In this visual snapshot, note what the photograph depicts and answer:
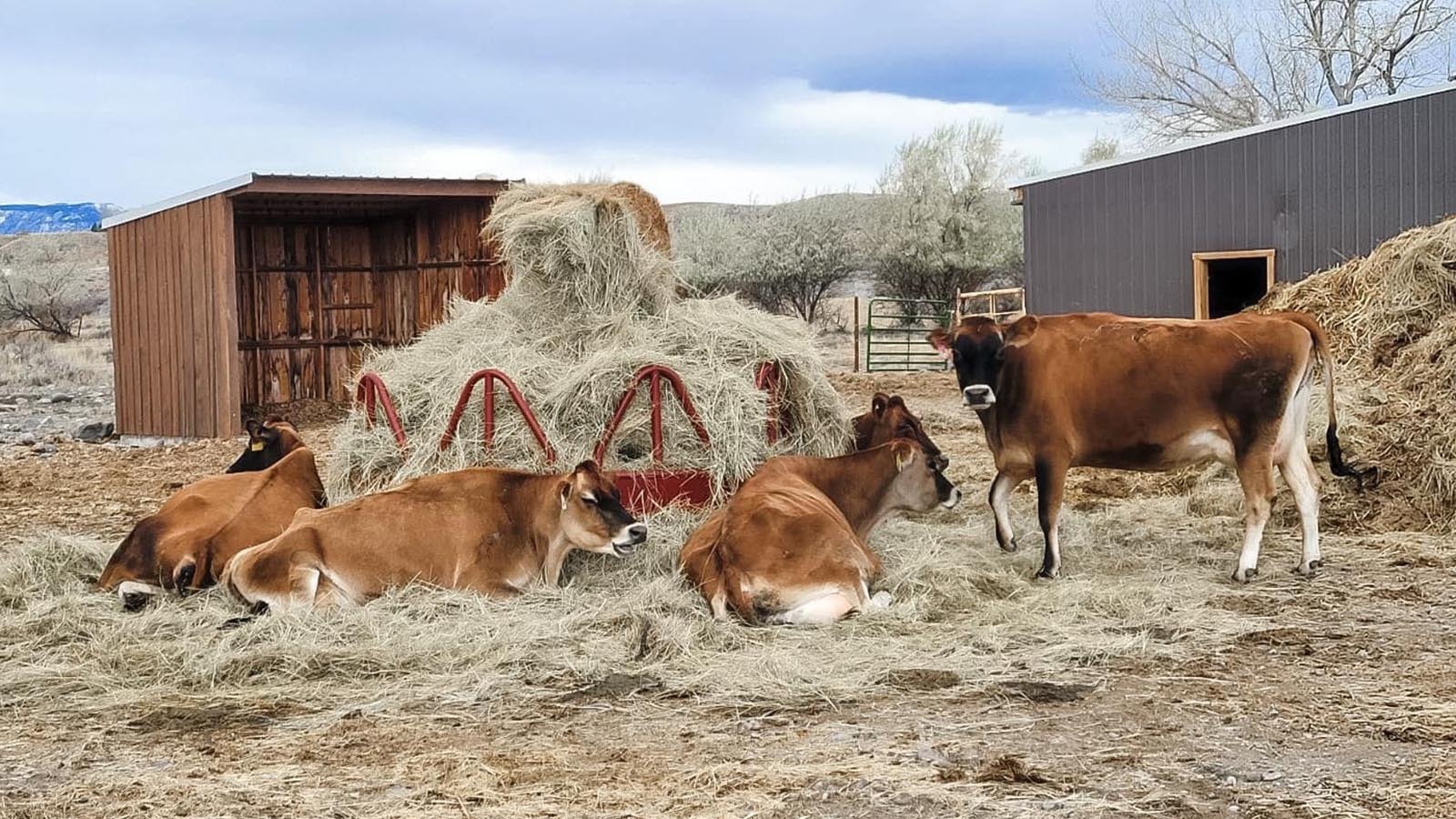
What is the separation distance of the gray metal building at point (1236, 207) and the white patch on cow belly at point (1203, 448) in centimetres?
951

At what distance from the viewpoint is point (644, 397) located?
8.01 meters

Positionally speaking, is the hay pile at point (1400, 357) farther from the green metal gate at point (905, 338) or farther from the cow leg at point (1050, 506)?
the green metal gate at point (905, 338)

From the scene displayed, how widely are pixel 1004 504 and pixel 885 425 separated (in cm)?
91

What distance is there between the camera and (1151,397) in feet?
25.9

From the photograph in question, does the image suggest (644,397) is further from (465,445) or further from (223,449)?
(223,449)

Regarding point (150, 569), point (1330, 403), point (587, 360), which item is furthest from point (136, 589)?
point (1330, 403)

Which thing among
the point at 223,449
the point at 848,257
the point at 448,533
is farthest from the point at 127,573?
the point at 848,257

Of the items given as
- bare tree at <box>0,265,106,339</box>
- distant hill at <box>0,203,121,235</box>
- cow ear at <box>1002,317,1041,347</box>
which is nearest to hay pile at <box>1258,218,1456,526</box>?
cow ear at <box>1002,317,1041,347</box>

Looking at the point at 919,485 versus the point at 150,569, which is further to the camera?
the point at 919,485

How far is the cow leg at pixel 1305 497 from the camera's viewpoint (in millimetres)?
7676

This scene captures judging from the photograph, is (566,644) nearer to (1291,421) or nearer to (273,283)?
(1291,421)

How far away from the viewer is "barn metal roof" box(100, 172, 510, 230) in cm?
1608

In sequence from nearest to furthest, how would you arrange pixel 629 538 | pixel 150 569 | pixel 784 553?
pixel 784 553 → pixel 629 538 → pixel 150 569

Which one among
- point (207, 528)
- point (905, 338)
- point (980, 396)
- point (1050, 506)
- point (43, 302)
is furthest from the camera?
point (43, 302)
